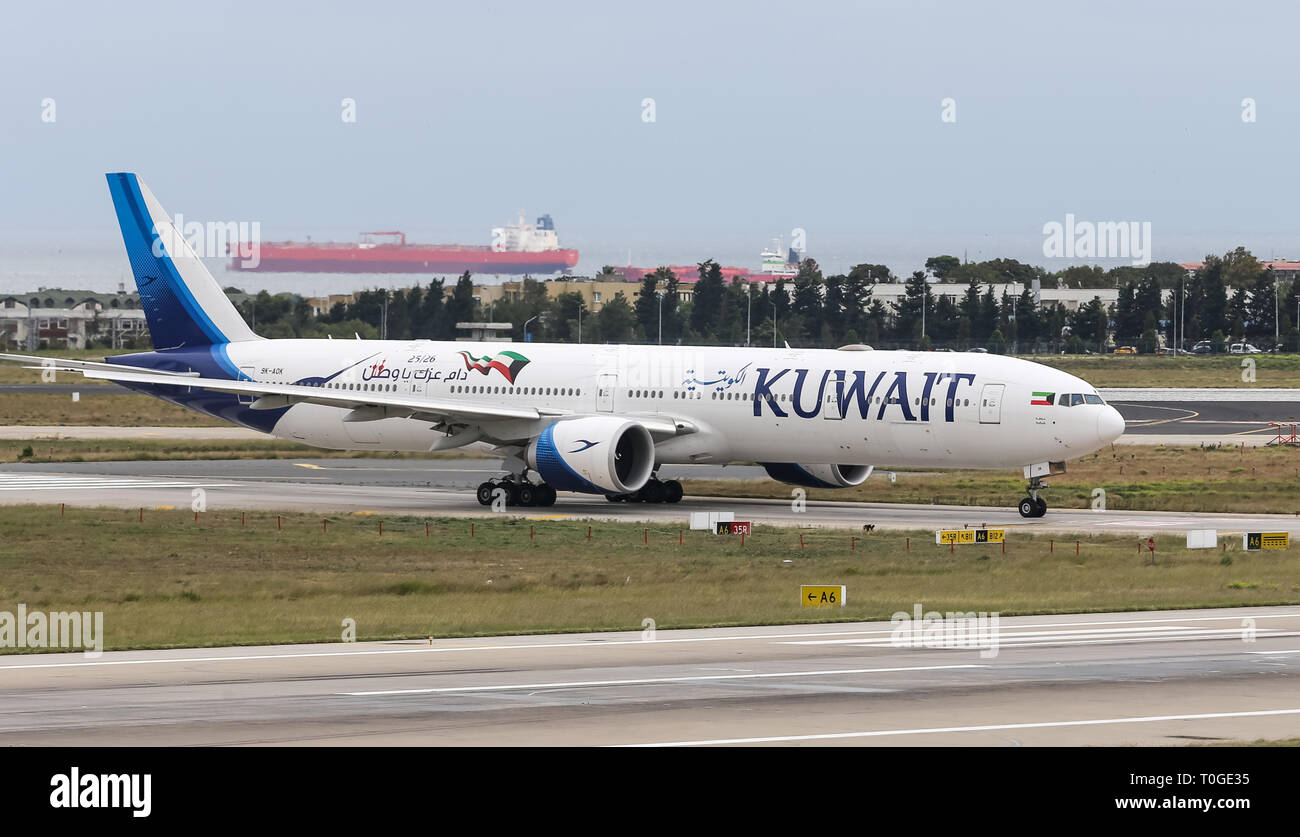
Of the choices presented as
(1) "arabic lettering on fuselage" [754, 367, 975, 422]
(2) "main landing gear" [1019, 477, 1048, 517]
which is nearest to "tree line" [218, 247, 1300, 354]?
(1) "arabic lettering on fuselage" [754, 367, 975, 422]

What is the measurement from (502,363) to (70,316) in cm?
13619

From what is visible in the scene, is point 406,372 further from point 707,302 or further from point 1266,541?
point 707,302

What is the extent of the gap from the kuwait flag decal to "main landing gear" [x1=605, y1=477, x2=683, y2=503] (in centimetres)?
484

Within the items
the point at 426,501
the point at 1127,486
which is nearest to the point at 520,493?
the point at 426,501

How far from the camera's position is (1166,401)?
10500cm

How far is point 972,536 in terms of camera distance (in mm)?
40281

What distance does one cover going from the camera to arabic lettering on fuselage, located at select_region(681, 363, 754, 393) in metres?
49.6

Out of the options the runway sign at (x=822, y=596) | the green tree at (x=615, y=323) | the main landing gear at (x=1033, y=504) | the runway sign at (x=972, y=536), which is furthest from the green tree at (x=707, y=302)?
the runway sign at (x=822, y=596)

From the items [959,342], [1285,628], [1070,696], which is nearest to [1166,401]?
[959,342]

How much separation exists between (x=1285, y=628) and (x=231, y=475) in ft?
131

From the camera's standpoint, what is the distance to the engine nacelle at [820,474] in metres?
51.8

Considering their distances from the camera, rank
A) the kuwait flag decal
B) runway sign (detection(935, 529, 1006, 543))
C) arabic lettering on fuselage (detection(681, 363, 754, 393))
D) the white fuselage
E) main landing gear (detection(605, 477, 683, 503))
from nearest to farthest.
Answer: runway sign (detection(935, 529, 1006, 543)) → the white fuselage → arabic lettering on fuselage (detection(681, 363, 754, 393)) → main landing gear (detection(605, 477, 683, 503)) → the kuwait flag decal

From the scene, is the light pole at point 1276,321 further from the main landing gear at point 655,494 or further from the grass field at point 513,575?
the grass field at point 513,575

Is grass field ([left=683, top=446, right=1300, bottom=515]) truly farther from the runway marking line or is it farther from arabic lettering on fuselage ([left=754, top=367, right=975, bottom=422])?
the runway marking line
